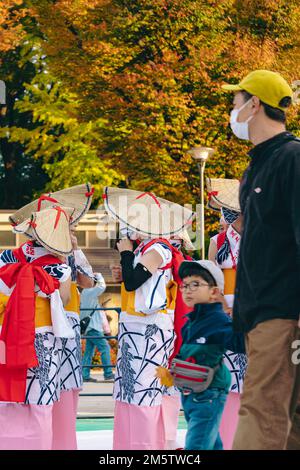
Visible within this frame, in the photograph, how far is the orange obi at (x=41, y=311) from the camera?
27.6ft

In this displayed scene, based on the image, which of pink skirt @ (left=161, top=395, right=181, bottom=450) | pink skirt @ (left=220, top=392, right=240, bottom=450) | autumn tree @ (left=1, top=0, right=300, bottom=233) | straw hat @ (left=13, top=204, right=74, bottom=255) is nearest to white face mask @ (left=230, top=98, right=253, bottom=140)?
straw hat @ (left=13, top=204, right=74, bottom=255)

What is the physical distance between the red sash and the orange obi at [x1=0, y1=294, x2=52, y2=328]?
74mm

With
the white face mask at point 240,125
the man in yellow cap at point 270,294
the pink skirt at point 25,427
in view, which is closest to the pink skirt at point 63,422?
the pink skirt at point 25,427

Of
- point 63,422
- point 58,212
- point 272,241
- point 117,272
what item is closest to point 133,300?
point 117,272

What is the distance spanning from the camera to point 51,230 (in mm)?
8641

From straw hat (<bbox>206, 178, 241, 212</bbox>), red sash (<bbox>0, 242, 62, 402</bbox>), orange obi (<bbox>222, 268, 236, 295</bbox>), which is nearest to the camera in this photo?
red sash (<bbox>0, 242, 62, 402</bbox>)

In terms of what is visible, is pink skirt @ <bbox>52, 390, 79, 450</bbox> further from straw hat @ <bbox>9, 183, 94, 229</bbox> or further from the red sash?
straw hat @ <bbox>9, 183, 94, 229</bbox>

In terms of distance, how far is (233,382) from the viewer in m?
8.96

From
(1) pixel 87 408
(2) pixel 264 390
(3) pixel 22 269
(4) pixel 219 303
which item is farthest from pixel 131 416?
(1) pixel 87 408

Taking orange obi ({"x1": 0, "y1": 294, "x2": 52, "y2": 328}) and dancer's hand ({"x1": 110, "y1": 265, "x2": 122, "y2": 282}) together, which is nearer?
orange obi ({"x1": 0, "y1": 294, "x2": 52, "y2": 328})

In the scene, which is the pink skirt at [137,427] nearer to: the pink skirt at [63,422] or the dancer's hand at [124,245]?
the pink skirt at [63,422]

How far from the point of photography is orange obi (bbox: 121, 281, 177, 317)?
28.6 ft

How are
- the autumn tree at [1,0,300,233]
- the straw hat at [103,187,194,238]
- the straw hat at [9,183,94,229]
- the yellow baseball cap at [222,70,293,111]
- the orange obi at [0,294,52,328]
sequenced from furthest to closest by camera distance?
the autumn tree at [1,0,300,233]
the straw hat at [9,183,94,229]
the straw hat at [103,187,194,238]
the orange obi at [0,294,52,328]
the yellow baseball cap at [222,70,293,111]

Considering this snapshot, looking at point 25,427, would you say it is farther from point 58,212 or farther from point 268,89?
point 268,89
